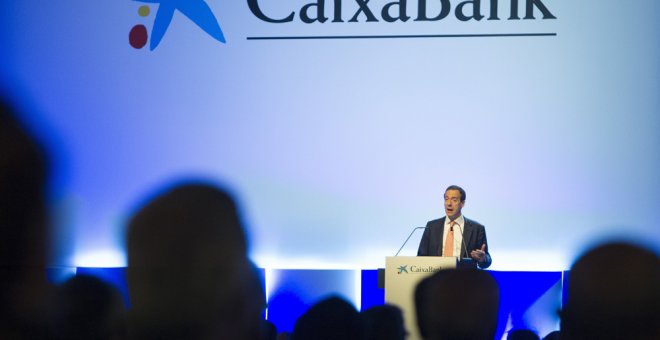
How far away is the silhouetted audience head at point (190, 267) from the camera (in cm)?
92

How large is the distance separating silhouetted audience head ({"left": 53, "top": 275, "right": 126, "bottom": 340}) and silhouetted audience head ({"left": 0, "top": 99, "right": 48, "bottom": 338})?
4.7 inches

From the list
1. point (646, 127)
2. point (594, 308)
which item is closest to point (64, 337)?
point (594, 308)

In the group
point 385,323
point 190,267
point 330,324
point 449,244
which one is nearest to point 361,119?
point 449,244

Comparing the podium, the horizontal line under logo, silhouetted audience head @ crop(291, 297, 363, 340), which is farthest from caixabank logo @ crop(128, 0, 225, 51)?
silhouetted audience head @ crop(291, 297, 363, 340)

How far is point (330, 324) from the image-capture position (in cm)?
177

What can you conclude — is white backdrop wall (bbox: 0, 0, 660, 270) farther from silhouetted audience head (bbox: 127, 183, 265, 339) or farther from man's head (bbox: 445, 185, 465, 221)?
silhouetted audience head (bbox: 127, 183, 265, 339)

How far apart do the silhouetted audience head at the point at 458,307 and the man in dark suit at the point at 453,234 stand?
471cm

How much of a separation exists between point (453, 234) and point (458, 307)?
489cm

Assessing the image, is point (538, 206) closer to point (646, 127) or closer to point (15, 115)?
point (646, 127)

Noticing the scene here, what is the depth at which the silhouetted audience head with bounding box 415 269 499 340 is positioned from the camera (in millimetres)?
1347

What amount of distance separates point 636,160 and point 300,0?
337 cm

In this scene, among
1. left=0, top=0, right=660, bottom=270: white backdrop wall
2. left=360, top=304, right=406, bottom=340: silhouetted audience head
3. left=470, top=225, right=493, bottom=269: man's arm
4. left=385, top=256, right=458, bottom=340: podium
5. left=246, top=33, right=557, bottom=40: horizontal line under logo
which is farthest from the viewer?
left=246, top=33, right=557, bottom=40: horizontal line under logo

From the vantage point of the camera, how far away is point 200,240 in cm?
93

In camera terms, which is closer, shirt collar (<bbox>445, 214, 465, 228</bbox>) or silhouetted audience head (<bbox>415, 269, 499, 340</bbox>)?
silhouetted audience head (<bbox>415, 269, 499, 340</bbox>)
